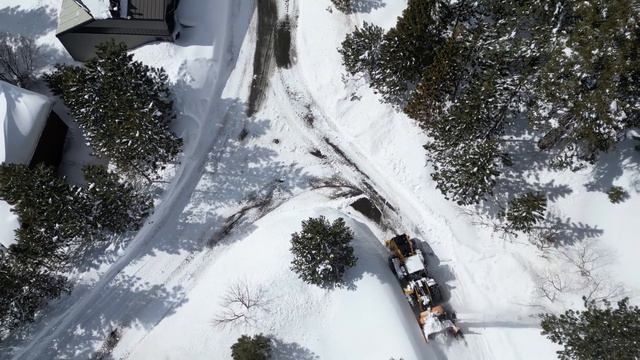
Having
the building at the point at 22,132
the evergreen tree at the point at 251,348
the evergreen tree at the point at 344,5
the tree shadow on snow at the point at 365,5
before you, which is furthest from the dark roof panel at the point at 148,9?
the evergreen tree at the point at 251,348

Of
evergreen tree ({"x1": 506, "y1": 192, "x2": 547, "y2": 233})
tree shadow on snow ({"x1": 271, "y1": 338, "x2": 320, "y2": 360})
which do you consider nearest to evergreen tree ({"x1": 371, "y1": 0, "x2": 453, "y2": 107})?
evergreen tree ({"x1": 506, "y1": 192, "x2": 547, "y2": 233})

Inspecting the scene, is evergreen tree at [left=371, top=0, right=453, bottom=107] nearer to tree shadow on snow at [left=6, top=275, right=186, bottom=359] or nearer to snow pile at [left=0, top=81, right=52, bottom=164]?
tree shadow on snow at [left=6, top=275, right=186, bottom=359]

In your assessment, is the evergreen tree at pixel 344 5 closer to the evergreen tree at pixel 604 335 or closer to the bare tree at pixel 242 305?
the bare tree at pixel 242 305

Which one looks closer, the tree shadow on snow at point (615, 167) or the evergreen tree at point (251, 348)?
the evergreen tree at point (251, 348)

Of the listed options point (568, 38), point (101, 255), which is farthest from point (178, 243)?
point (568, 38)

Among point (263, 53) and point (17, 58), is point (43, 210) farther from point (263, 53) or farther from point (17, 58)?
point (263, 53)

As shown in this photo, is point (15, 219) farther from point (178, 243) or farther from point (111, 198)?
point (178, 243)
